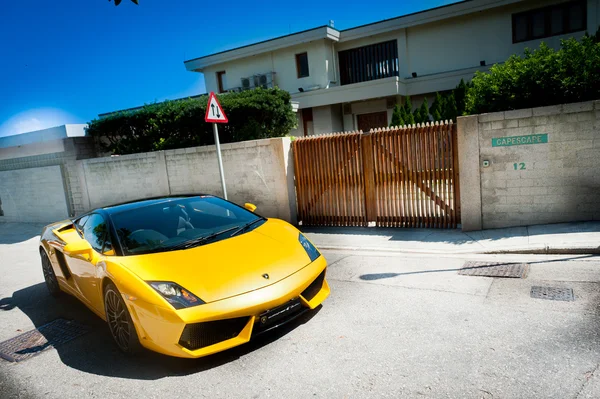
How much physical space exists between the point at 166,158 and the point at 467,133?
7393 mm

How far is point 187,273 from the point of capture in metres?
3.68

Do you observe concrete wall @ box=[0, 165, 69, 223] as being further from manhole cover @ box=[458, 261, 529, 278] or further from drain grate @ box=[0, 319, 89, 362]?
manhole cover @ box=[458, 261, 529, 278]

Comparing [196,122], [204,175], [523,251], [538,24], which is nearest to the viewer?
[523,251]

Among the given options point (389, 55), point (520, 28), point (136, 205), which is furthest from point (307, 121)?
point (136, 205)

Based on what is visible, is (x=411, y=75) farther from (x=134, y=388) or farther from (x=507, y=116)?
(x=134, y=388)

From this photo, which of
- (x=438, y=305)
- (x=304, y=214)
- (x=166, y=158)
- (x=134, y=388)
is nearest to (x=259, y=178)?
(x=304, y=214)

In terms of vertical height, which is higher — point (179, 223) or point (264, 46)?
point (264, 46)

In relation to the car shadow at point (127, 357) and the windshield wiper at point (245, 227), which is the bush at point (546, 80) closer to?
the windshield wiper at point (245, 227)

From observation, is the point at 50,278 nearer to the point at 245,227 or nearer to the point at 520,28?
the point at 245,227

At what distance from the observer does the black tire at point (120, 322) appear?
3699 millimetres

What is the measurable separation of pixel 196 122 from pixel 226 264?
27.6 feet

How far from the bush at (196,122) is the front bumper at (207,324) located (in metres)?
7.60

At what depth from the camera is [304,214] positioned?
916 cm

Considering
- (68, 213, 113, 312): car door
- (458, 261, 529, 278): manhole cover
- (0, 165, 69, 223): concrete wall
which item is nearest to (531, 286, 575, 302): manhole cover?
(458, 261, 529, 278): manhole cover
